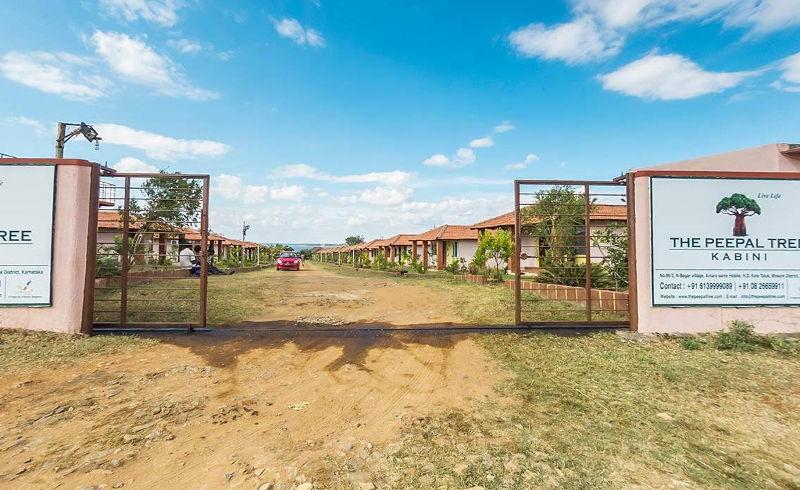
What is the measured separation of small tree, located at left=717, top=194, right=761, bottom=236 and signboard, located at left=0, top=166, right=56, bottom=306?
40.6 ft

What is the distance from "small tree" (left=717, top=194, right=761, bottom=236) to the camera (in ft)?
22.5

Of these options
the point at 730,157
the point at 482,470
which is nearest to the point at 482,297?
the point at 482,470

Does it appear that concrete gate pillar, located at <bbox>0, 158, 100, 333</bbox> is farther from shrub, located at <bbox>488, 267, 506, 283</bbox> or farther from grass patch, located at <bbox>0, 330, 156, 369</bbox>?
shrub, located at <bbox>488, 267, 506, 283</bbox>

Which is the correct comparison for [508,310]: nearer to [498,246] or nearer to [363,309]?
[363,309]

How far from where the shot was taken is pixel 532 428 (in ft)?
11.3

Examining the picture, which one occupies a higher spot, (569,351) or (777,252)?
(777,252)

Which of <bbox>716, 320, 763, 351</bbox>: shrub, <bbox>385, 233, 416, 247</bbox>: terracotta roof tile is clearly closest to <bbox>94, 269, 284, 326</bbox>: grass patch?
<bbox>716, 320, 763, 351</bbox>: shrub

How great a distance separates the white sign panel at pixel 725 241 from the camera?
267 inches

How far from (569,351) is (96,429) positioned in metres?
6.19

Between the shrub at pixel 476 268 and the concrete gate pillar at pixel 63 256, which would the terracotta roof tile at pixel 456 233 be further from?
the concrete gate pillar at pixel 63 256

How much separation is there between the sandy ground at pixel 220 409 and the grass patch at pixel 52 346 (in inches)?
15.2

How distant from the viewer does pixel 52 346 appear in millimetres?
5926

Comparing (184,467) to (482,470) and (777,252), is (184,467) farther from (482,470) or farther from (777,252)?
(777,252)

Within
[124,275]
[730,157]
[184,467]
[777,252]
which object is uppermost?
[730,157]
